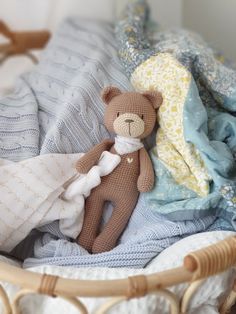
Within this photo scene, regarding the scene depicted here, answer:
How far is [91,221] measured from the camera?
0.96m

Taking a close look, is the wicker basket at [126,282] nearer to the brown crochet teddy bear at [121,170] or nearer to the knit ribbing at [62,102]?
the brown crochet teddy bear at [121,170]

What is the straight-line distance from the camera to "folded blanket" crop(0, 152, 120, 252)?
2.95 feet

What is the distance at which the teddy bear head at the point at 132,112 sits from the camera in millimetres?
943

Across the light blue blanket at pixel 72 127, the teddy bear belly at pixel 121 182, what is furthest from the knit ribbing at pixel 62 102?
the teddy bear belly at pixel 121 182

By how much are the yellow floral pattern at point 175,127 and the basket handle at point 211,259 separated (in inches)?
8.8

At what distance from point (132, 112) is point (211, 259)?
0.38m

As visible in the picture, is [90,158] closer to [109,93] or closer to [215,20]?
[109,93]

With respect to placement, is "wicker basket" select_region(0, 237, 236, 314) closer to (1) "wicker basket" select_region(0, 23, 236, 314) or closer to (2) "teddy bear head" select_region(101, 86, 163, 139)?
(1) "wicker basket" select_region(0, 23, 236, 314)

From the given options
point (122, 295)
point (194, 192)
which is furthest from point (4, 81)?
point (122, 295)

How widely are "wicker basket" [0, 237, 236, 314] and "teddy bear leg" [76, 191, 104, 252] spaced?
10.2 inches

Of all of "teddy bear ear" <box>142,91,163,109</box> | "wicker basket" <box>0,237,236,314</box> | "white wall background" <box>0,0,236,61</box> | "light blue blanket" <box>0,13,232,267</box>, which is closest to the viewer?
"wicker basket" <box>0,237,236,314</box>

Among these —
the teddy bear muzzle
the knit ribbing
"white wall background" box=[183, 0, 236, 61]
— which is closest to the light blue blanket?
the knit ribbing

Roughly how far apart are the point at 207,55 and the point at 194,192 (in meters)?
0.40

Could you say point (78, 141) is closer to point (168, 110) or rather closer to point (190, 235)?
point (168, 110)
